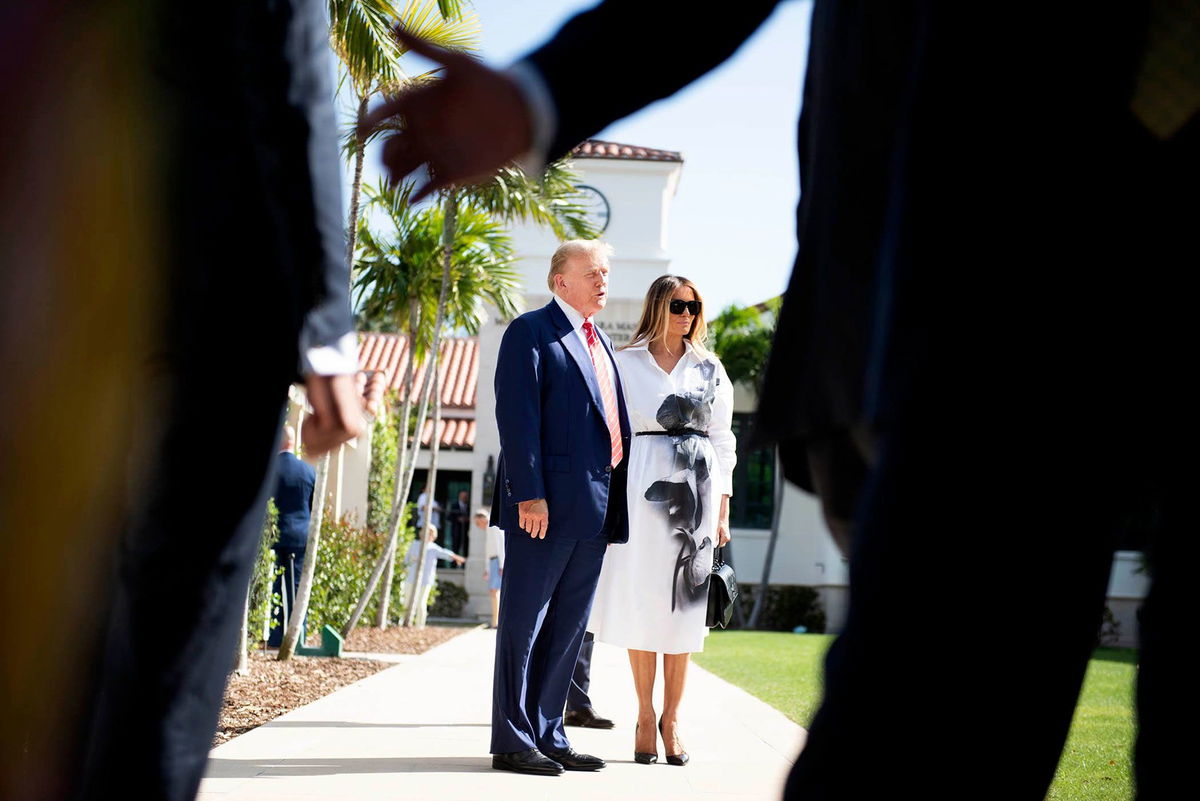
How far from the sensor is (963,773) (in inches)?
51.8

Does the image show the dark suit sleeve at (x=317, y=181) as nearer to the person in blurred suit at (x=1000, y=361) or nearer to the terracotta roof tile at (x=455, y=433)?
the person in blurred suit at (x=1000, y=361)

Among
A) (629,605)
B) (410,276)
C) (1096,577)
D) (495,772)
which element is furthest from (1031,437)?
(410,276)

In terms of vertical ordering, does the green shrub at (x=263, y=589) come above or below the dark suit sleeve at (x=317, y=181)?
below

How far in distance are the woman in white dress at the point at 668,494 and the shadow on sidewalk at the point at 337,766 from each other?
0.89 meters

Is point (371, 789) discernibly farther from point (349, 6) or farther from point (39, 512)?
point (349, 6)

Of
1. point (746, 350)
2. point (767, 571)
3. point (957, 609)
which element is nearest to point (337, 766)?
point (957, 609)

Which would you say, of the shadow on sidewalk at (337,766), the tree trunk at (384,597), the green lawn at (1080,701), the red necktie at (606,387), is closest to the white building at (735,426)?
the green lawn at (1080,701)

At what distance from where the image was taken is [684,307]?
596 centimetres

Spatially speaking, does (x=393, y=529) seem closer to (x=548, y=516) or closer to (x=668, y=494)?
(x=668, y=494)

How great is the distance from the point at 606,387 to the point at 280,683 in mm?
3807

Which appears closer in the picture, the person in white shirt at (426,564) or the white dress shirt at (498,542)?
the white dress shirt at (498,542)

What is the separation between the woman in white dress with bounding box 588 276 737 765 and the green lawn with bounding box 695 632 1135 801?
72 centimetres

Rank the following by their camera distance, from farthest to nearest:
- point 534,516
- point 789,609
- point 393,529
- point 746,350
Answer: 1. point 789,609
2. point 746,350
3. point 393,529
4. point 534,516

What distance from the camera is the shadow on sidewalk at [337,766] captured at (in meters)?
4.66
